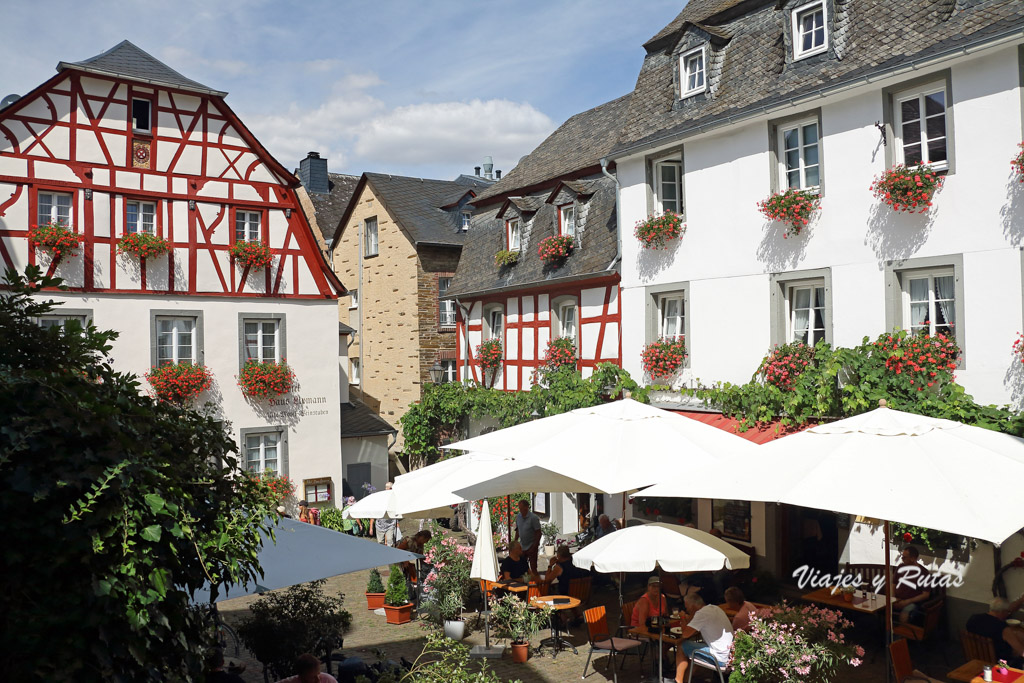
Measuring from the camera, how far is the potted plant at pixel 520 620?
33.3 feet

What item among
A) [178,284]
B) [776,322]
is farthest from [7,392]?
[178,284]

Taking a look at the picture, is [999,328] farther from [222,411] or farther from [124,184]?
[124,184]

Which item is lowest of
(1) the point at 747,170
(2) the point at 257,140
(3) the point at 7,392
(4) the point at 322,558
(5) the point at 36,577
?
(4) the point at 322,558

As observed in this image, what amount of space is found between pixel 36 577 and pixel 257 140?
60.3 feet

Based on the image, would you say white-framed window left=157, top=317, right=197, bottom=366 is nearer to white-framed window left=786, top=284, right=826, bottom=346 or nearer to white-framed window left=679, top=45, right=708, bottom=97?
white-framed window left=679, top=45, right=708, bottom=97

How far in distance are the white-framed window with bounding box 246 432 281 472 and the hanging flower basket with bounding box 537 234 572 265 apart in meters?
8.02

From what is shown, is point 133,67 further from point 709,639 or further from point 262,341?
point 709,639

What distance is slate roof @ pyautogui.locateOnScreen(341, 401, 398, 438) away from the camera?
2245cm

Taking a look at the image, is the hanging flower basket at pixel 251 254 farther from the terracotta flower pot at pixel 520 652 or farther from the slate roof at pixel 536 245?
the terracotta flower pot at pixel 520 652

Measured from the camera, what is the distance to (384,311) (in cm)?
2825

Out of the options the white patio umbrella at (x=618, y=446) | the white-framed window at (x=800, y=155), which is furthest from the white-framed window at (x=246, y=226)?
the white-framed window at (x=800, y=155)

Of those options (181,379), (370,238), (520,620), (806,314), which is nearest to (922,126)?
(806,314)

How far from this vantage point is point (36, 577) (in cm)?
328

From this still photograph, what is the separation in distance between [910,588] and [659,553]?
441cm
